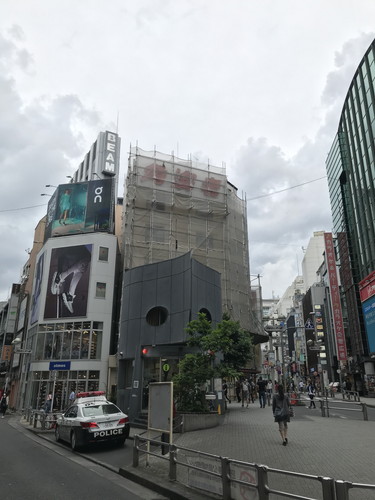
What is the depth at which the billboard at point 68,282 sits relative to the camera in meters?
34.0

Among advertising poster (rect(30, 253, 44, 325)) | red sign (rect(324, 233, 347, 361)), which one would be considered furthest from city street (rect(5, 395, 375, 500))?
red sign (rect(324, 233, 347, 361))

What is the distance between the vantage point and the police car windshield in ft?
44.5

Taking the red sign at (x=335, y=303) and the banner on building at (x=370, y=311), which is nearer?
the banner on building at (x=370, y=311)

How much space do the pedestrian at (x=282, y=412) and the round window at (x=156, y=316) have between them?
9.72 metres

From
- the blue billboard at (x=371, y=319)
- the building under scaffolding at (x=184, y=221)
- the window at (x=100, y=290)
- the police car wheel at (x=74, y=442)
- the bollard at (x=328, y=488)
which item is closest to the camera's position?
the bollard at (x=328, y=488)

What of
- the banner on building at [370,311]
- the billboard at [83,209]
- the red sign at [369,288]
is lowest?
the banner on building at [370,311]

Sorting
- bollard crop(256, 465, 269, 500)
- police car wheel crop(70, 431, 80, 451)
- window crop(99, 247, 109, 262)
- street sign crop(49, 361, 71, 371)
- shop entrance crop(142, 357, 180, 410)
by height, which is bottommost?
police car wheel crop(70, 431, 80, 451)

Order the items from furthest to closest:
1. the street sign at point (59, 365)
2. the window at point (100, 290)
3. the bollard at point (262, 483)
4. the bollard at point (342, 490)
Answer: the window at point (100, 290) → the street sign at point (59, 365) → the bollard at point (262, 483) → the bollard at point (342, 490)

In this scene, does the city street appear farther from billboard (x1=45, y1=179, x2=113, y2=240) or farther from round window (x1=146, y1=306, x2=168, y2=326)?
billboard (x1=45, y1=179, x2=113, y2=240)

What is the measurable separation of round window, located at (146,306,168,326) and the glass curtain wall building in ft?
102

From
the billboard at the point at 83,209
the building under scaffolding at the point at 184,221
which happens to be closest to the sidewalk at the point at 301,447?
the building under scaffolding at the point at 184,221

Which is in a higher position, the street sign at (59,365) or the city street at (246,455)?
the street sign at (59,365)

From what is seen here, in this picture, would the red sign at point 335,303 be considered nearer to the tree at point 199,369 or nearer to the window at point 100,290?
the window at point 100,290

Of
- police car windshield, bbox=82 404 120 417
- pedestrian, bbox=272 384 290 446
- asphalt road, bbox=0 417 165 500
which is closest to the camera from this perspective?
asphalt road, bbox=0 417 165 500
